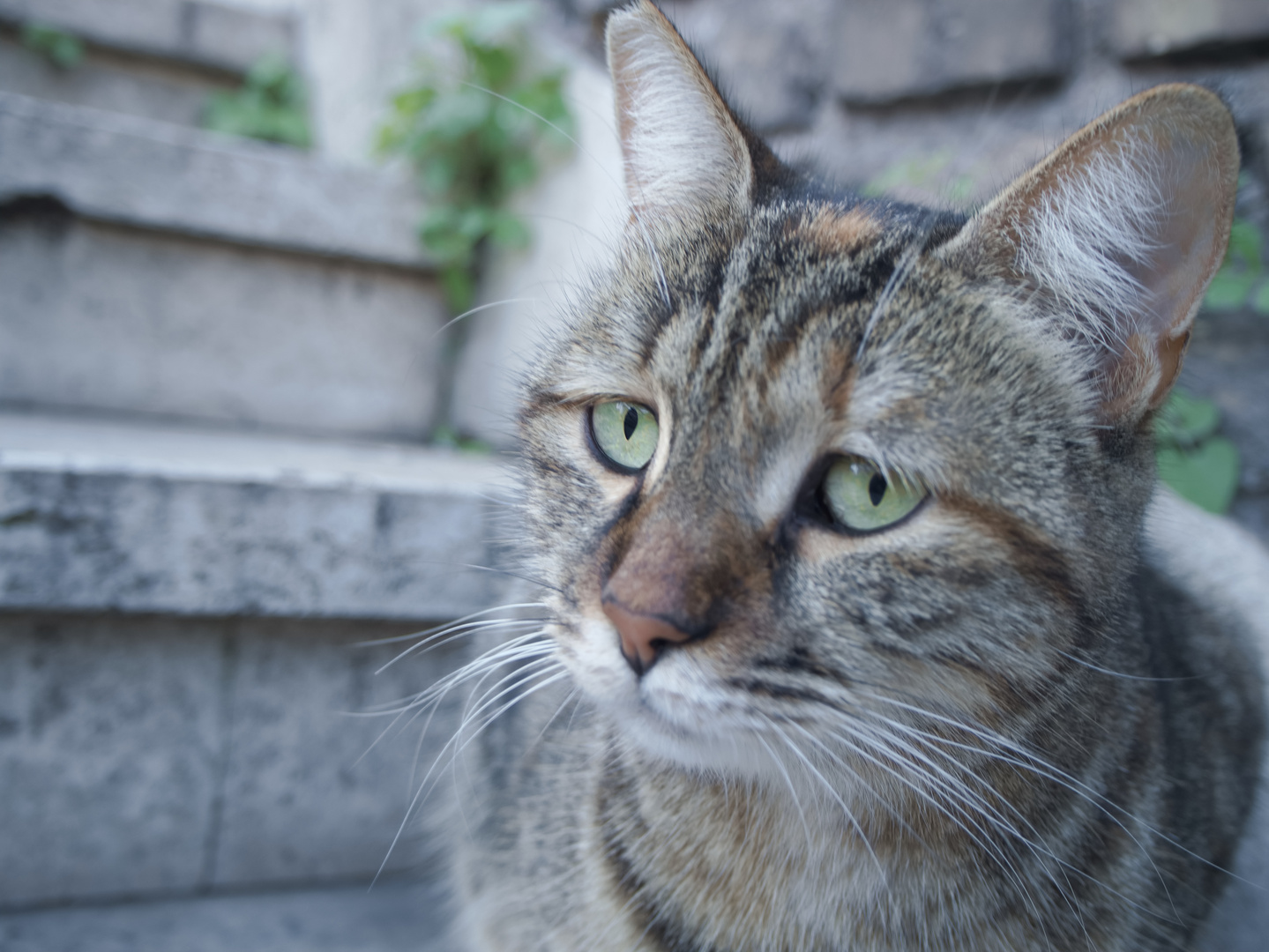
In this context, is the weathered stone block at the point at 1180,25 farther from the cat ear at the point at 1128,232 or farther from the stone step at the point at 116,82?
the stone step at the point at 116,82

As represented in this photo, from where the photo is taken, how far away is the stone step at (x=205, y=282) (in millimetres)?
1720

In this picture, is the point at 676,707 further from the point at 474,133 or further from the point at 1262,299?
the point at 474,133

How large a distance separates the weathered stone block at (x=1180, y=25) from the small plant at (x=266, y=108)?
2.43 metres

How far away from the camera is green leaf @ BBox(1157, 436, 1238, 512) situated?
144cm

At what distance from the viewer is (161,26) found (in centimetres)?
265

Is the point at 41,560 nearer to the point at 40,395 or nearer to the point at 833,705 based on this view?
the point at 40,395

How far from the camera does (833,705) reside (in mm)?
673

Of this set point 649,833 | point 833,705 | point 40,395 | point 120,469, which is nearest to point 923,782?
point 833,705

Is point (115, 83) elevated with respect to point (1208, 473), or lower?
elevated

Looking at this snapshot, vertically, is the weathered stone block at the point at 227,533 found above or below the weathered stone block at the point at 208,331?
below

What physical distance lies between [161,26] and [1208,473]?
120 inches

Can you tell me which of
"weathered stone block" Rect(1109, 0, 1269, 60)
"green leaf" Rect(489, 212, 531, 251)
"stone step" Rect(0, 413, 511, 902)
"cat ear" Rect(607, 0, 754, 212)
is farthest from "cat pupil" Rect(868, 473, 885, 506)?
"green leaf" Rect(489, 212, 531, 251)

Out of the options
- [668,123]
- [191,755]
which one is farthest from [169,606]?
[668,123]

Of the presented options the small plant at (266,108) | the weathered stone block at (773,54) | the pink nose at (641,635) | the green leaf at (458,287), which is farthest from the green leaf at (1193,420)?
the small plant at (266,108)
